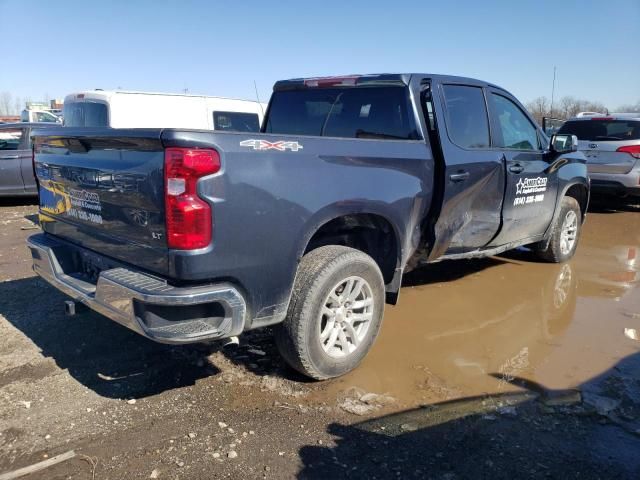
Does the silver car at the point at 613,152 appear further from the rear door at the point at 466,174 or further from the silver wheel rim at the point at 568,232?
the rear door at the point at 466,174

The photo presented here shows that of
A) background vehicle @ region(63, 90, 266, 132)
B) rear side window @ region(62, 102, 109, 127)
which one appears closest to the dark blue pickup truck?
background vehicle @ region(63, 90, 266, 132)

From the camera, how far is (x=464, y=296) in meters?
5.22

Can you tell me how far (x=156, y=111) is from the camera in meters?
9.00

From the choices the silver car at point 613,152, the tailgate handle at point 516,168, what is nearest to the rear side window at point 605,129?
the silver car at point 613,152

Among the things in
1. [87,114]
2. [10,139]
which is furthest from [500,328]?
[10,139]

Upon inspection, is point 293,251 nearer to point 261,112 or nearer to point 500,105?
point 500,105

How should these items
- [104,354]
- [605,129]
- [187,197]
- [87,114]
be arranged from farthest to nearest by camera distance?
1. [605,129]
2. [87,114]
3. [104,354]
4. [187,197]

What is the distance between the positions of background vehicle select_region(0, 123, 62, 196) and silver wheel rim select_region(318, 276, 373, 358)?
8.34 m

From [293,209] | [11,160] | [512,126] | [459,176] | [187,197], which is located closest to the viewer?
[187,197]

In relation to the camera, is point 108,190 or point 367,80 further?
point 367,80

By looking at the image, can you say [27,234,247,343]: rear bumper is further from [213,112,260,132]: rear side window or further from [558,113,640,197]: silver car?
[558,113,640,197]: silver car

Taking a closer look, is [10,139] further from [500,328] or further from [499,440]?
[499,440]

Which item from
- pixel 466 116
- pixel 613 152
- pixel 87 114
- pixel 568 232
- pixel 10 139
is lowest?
pixel 568 232

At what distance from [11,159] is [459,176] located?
28.9 feet
